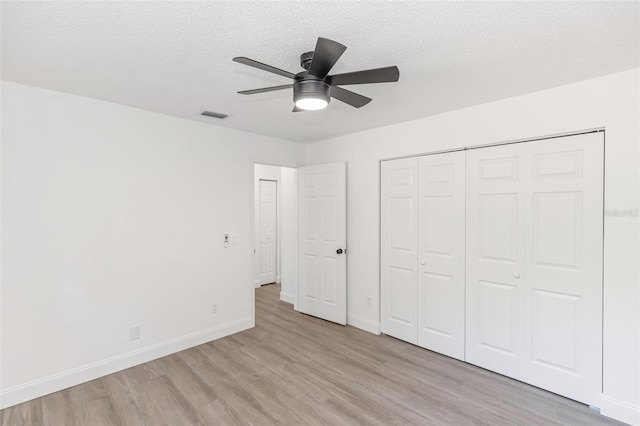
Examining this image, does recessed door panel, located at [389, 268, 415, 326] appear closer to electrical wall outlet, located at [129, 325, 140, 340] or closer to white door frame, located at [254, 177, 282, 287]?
electrical wall outlet, located at [129, 325, 140, 340]

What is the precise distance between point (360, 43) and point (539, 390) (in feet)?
9.90

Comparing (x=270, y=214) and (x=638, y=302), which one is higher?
(x=270, y=214)

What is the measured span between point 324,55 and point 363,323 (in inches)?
126

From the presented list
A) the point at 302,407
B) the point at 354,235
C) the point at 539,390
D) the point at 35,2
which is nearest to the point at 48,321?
the point at 302,407

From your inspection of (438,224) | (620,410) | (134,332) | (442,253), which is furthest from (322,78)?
(620,410)

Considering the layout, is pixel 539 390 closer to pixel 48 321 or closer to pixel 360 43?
pixel 360 43

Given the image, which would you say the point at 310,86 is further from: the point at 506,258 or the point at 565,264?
the point at 565,264

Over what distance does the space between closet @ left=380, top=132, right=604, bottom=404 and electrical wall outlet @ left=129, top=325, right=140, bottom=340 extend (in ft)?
8.73

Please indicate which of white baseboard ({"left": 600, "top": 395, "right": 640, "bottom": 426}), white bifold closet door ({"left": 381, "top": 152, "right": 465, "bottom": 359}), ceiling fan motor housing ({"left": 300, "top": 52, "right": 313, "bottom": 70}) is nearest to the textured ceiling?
ceiling fan motor housing ({"left": 300, "top": 52, "right": 313, "bottom": 70})

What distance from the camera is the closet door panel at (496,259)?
2.69 meters

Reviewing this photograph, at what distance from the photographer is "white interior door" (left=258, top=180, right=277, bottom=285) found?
602cm

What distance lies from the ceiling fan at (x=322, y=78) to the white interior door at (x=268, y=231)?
164 inches

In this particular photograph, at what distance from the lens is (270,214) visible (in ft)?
20.2

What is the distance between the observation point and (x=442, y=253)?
3.18 m
